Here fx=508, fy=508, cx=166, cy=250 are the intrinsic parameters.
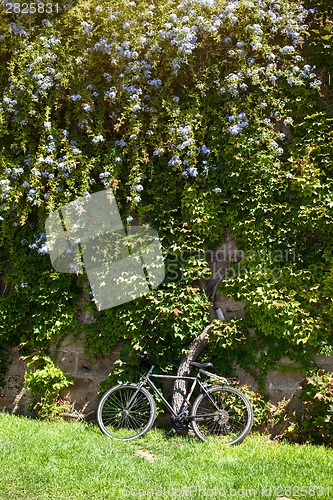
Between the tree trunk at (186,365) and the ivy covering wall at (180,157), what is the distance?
77 mm

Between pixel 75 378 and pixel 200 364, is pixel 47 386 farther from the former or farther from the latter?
pixel 200 364

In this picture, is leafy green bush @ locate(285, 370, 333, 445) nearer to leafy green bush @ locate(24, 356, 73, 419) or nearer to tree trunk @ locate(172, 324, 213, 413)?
tree trunk @ locate(172, 324, 213, 413)

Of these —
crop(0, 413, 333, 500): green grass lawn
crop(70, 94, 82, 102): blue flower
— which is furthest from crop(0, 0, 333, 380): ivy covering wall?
crop(0, 413, 333, 500): green grass lawn

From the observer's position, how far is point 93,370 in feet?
18.5

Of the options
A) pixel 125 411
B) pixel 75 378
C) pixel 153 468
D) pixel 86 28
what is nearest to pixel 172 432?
pixel 125 411

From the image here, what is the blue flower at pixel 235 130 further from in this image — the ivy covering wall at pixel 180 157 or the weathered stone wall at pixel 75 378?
the weathered stone wall at pixel 75 378

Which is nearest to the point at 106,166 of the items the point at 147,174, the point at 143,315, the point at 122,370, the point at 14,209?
the point at 147,174

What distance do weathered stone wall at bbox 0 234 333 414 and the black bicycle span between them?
38 cm

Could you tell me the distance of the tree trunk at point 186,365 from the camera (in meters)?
4.97

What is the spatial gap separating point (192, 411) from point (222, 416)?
28 cm

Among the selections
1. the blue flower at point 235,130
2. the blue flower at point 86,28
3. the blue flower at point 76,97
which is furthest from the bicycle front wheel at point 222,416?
the blue flower at point 86,28

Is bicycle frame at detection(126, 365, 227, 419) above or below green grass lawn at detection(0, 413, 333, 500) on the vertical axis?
above

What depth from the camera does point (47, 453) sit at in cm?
416

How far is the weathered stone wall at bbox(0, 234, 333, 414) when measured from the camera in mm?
4977
